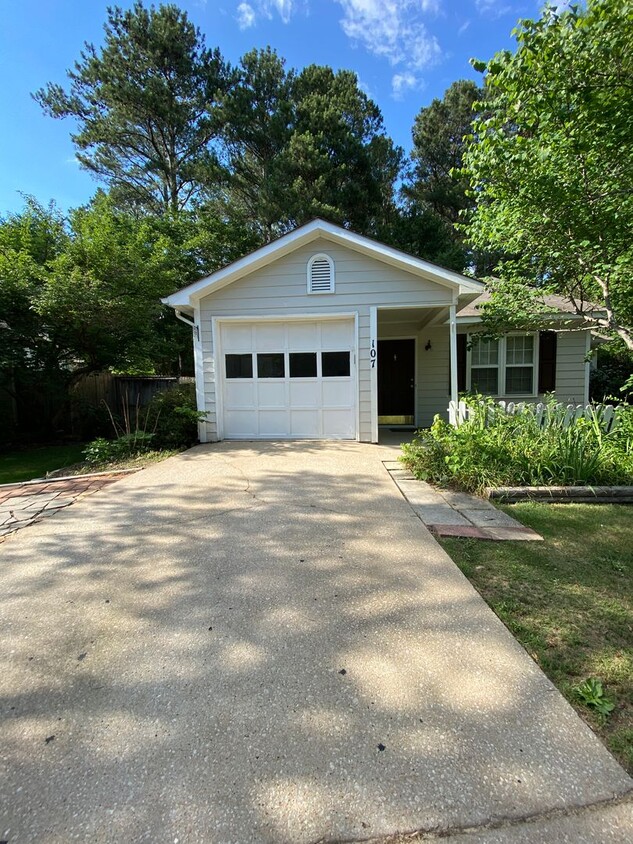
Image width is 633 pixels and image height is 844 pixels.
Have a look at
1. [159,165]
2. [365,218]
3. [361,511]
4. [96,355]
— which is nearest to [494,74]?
[361,511]

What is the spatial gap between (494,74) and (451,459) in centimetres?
422

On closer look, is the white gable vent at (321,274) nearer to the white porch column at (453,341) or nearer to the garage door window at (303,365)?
the garage door window at (303,365)

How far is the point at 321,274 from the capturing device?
26.5ft

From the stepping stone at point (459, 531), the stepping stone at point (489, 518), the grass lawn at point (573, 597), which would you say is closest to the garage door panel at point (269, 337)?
the stepping stone at point (489, 518)

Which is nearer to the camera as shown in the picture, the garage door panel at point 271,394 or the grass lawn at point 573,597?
the grass lawn at point 573,597

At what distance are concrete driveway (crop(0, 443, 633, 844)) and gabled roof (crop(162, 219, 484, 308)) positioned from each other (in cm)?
556

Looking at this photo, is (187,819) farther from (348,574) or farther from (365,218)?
(365,218)

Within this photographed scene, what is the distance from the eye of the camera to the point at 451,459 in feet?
17.7

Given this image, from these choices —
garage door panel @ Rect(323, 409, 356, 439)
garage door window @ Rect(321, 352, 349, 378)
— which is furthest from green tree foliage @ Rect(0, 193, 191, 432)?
garage door panel @ Rect(323, 409, 356, 439)

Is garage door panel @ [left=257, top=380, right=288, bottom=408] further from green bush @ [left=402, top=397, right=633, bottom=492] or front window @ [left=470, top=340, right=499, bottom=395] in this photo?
front window @ [left=470, top=340, right=499, bottom=395]

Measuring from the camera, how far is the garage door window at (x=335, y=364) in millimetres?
8367

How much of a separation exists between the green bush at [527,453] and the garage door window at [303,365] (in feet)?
10.0

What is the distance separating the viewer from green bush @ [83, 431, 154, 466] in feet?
23.3

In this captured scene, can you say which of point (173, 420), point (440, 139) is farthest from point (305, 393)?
point (440, 139)
